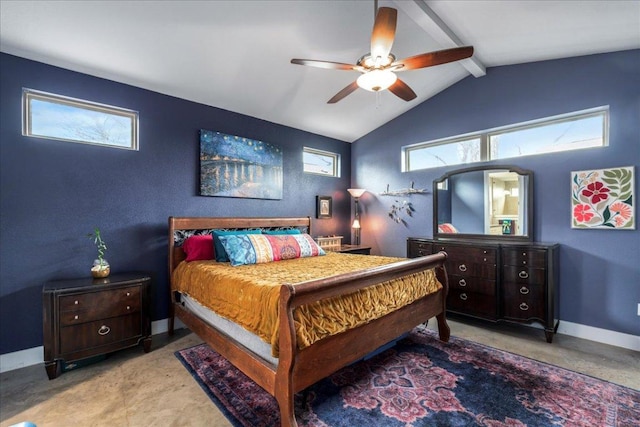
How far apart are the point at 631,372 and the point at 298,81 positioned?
427 cm

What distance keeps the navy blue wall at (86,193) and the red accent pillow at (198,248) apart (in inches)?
15.1

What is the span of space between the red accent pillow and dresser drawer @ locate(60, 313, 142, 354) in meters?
0.74

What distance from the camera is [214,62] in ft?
9.82

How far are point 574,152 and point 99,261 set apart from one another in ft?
16.8

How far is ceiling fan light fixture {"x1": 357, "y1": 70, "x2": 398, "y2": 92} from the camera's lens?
7.45 feet

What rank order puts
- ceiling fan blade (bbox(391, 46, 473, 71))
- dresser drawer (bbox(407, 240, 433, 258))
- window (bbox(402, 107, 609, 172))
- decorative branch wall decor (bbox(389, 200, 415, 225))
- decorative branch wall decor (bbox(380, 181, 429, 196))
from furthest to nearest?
decorative branch wall decor (bbox(389, 200, 415, 225)), decorative branch wall decor (bbox(380, 181, 429, 196)), dresser drawer (bbox(407, 240, 433, 258)), window (bbox(402, 107, 609, 172)), ceiling fan blade (bbox(391, 46, 473, 71))

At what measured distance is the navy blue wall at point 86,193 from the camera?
2561 millimetres

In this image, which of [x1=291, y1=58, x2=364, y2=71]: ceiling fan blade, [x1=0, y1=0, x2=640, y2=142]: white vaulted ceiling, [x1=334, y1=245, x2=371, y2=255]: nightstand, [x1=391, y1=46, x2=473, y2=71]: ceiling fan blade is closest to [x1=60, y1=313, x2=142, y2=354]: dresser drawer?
[x1=0, y1=0, x2=640, y2=142]: white vaulted ceiling

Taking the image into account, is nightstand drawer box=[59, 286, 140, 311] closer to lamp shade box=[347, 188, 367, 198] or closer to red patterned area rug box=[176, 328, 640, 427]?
red patterned area rug box=[176, 328, 640, 427]

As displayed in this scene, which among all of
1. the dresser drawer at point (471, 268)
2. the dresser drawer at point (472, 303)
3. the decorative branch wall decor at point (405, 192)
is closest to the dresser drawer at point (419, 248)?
the dresser drawer at point (471, 268)

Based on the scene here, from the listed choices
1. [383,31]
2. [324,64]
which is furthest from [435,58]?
[324,64]

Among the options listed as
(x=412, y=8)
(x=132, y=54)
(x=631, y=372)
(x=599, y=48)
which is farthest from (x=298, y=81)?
(x=631, y=372)

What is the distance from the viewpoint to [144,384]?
2.29 meters

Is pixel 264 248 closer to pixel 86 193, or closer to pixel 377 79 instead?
pixel 86 193
